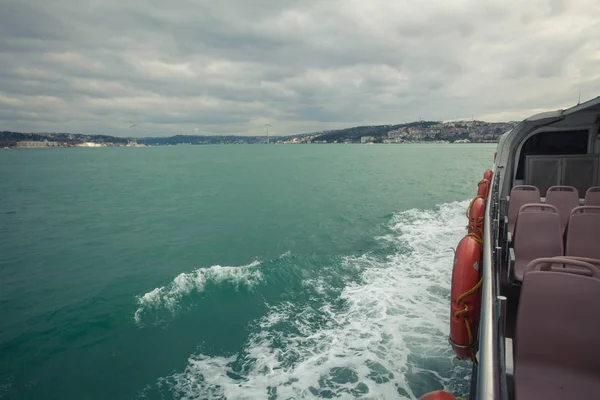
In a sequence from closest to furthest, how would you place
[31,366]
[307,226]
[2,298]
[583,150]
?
[31,366]
[2,298]
[583,150]
[307,226]

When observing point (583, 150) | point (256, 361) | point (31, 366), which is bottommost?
point (31, 366)

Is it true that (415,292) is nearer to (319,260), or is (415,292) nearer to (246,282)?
(319,260)

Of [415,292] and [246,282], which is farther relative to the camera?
[246,282]

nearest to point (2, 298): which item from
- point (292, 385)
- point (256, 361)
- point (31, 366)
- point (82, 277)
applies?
point (82, 277)

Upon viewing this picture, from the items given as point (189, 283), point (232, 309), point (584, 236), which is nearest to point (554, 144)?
point (584, 236)

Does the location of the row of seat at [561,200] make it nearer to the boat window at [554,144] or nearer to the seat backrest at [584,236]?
the seat backrest at [584,236]
